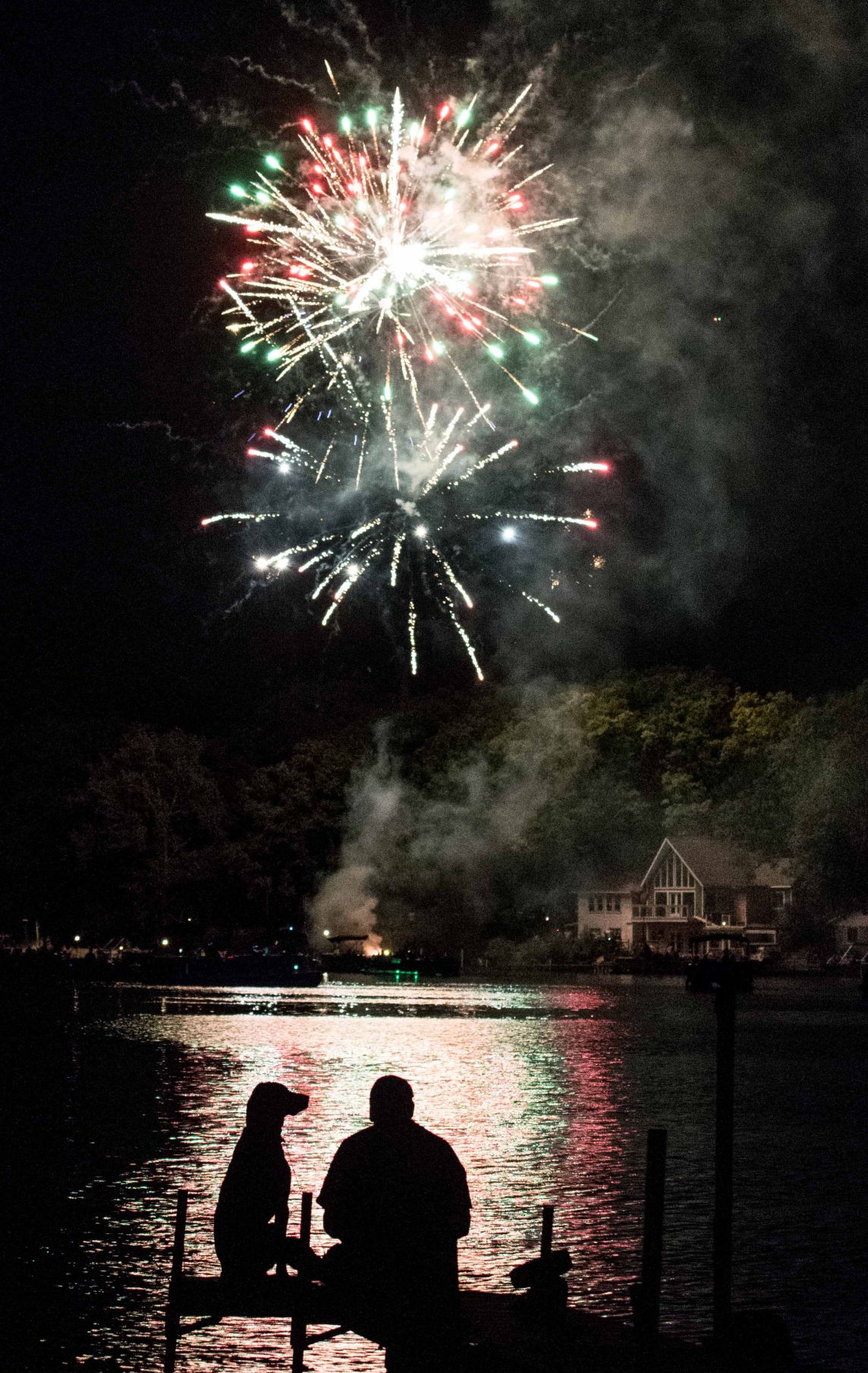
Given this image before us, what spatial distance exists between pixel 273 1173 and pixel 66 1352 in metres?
1.81

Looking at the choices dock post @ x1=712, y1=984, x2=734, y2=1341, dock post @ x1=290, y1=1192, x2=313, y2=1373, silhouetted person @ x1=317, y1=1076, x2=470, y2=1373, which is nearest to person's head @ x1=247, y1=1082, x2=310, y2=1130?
dock post @ x1=290, y1=1192, x2=313, y2=1373

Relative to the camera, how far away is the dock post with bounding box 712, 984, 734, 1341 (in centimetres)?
952

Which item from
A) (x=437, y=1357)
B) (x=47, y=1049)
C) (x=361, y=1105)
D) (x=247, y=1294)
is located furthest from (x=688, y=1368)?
(x=47, y=1049)

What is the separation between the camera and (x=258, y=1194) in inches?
351

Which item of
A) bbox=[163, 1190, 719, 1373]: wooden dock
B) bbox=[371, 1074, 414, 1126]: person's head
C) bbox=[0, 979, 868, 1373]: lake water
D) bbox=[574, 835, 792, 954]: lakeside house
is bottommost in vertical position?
bbox=[0, 979, 868, 1373]: lake water

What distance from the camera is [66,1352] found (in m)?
9.68

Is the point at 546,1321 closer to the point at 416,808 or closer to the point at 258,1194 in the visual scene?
the point at 258,1194

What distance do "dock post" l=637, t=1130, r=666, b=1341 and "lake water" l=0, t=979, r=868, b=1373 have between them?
1.70 m

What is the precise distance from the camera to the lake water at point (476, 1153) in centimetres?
1083

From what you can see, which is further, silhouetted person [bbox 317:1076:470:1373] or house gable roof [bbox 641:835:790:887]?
house gable roof [bbox 641:835:790:887]

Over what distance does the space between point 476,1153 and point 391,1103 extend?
1007cm

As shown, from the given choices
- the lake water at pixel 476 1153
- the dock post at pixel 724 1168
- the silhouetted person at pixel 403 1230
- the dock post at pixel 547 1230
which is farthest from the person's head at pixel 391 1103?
the dock post at pixel 724 1168

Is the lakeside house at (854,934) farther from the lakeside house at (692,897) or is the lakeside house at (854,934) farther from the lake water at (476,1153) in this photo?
the lake water at (476,1153)

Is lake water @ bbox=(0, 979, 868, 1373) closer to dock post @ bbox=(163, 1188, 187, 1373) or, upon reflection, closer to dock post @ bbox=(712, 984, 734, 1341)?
dock post @ bbox=(712, 984, 734, 1341)
